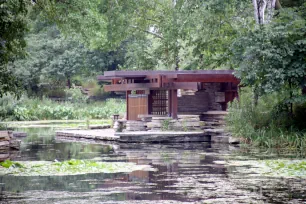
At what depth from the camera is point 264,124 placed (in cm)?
2391

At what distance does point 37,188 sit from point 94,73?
43726 millimetres

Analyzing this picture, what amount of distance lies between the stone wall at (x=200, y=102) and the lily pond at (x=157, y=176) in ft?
26.2

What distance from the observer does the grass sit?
22.0 m

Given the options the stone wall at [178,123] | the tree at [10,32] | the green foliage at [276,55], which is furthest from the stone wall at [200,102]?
the tree at [10,32]

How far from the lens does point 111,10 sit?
34281mm

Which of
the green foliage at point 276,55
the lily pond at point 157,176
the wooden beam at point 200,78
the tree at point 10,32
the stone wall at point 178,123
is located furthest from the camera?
the wooden beam at point 200,78

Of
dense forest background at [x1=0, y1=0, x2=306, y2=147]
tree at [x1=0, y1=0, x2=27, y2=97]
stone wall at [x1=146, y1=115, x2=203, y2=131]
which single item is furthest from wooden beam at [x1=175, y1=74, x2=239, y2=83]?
tree at [x1=0, y1=0, x2=27, y2=97]

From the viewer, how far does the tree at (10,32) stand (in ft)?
40.9

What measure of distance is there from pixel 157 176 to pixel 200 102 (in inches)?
630

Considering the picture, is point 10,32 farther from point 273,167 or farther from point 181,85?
point 181,85

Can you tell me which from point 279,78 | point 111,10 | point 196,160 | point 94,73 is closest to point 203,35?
point 111,10

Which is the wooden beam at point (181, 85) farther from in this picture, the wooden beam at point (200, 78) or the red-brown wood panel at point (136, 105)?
the red-brown wood panel at point (136, 105)

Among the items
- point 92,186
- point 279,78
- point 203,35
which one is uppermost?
point 203,35

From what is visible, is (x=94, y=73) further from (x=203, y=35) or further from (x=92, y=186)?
(x=92, y=186)
